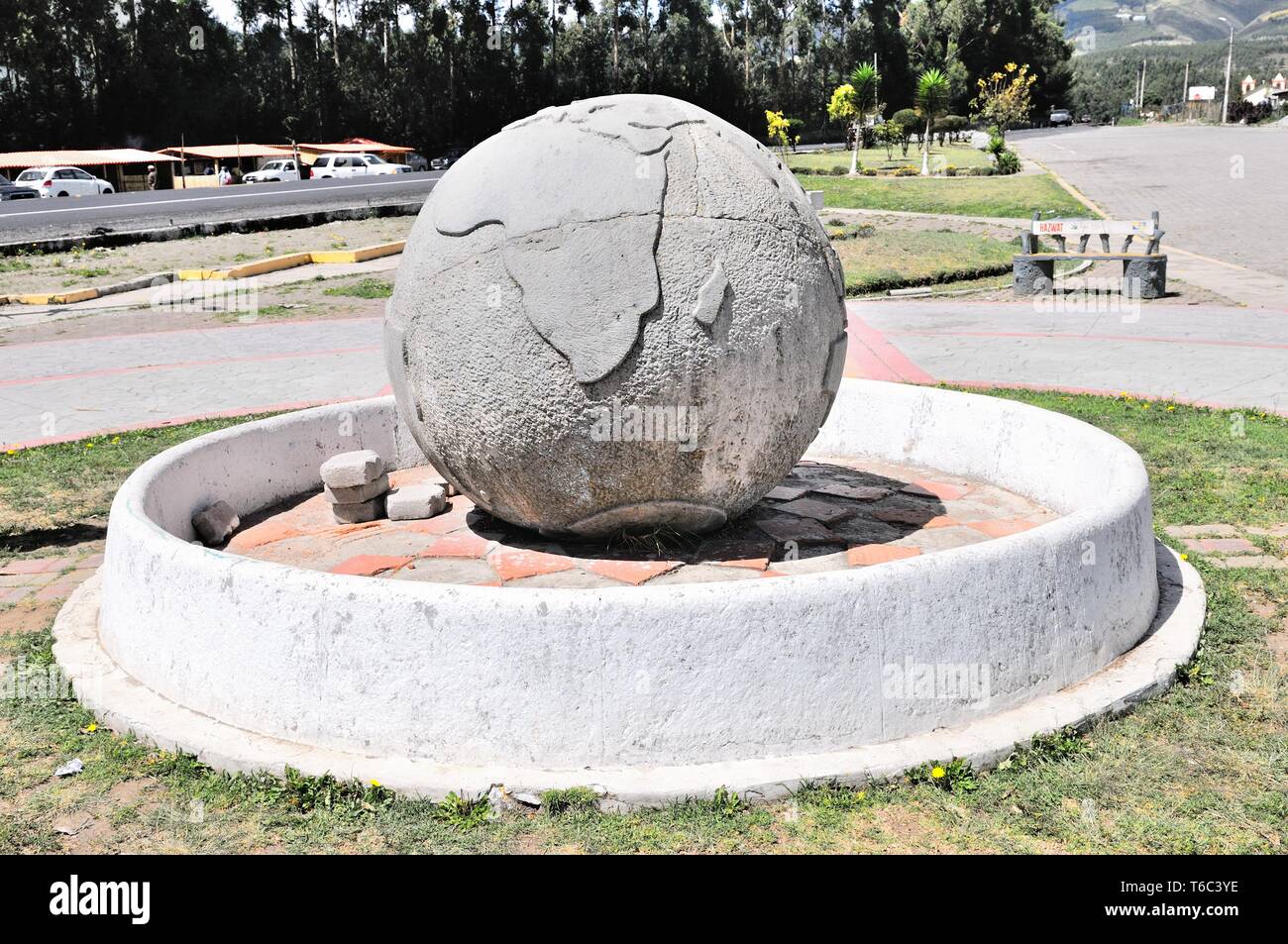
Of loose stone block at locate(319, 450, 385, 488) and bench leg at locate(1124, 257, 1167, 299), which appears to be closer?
loose stone block at locate(319, 450, 385, 488)

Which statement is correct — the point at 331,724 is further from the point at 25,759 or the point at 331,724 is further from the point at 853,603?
the point at 853,603

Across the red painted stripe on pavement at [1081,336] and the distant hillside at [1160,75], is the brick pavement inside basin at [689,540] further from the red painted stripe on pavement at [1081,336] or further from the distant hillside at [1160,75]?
the distant hillside at [1160,75]

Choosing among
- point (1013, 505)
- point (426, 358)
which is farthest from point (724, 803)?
A: point (1013, 505)

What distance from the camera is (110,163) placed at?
4000 centimetres

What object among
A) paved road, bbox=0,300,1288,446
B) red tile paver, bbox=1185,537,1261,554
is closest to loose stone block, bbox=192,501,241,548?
paved road, bbox=0,300,1288,446

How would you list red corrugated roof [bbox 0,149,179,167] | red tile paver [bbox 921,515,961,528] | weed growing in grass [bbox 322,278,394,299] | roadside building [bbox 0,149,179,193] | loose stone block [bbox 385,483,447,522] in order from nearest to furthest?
1. red tile paver [bbox 921,515,961,528]
2. loose stone block [bbox 385,483,447,522]
3. weed growing in grass [bbox 322,278,394,299]
4. red corrugated roof [bbox 0,149,179,167]
5. roadside building [bbox 0,149,179,193]

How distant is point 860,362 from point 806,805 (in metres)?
8.70

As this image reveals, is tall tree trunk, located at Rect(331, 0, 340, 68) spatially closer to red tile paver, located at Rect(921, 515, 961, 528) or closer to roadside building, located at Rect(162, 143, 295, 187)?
roadside building, located at Rect(162, 143, 295, 187)

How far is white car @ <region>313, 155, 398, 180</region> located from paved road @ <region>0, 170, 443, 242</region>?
5228 mm

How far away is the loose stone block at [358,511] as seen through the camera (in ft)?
20.4

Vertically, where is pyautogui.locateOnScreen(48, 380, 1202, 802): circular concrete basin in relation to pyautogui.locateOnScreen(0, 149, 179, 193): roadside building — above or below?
below

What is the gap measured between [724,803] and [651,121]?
294 centimetres

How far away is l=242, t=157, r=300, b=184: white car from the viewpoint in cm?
4116

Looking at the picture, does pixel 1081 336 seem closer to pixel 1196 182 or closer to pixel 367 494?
pixel 367 494
